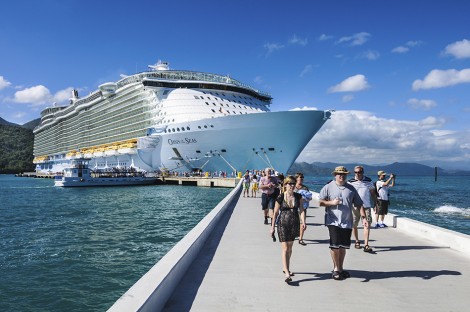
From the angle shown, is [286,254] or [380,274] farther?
[380,274]

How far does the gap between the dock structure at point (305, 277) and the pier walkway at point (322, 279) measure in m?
0.01

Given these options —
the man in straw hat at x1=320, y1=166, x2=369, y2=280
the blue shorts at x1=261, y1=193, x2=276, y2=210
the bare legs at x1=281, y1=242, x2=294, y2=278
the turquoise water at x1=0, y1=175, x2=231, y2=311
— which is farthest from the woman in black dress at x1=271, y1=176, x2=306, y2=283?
the blue shorts at x1=261, y1=193, x2=276, y2=210

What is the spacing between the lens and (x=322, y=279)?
4.93 metres

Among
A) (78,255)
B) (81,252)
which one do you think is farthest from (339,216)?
(81,252)

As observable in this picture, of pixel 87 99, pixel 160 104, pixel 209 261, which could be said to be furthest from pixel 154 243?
pixel 87 99

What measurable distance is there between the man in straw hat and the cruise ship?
85.4 ft

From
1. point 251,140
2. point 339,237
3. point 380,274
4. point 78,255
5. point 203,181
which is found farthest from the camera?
point 203,181

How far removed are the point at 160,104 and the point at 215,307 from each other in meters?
41.9

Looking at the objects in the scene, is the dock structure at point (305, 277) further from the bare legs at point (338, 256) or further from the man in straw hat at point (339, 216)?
the man in straw hat at point (339, 216)

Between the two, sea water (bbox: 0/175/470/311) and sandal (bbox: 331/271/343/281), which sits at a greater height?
sandal (bbox: 331/271/343/281)

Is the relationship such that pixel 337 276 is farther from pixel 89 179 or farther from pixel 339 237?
pixel 89 179

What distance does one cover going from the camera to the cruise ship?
106 ft

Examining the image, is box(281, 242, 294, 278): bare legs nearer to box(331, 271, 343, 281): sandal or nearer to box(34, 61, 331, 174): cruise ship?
box(331, 271, 343, 281): sandal

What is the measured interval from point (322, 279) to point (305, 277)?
241 millimetres
